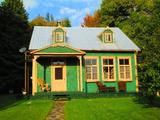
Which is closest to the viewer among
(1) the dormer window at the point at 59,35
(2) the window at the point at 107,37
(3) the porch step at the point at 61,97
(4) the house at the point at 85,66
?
(3) the porch step at the point at 61,97

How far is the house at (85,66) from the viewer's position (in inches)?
992

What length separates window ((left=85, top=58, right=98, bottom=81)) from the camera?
25.7 metres

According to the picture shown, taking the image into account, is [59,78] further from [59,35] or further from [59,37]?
[59,35]

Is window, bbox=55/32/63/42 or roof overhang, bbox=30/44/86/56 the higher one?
window, bbox=55/32/63/42

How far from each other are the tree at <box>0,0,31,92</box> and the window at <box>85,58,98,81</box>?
11.1 m

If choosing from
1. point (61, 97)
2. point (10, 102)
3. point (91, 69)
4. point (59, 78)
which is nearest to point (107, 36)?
point (91, 69)

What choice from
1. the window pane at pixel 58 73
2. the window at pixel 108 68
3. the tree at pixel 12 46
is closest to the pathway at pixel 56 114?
the window pane at pixel 58 73

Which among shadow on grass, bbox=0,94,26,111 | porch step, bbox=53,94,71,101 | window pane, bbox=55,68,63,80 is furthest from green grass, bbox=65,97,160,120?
window pane, bbox=55,68,63,80

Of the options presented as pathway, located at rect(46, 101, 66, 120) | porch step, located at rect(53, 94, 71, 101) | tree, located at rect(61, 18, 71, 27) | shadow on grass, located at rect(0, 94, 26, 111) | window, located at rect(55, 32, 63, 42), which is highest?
tree, located at rect(61, 18, 71, 27)

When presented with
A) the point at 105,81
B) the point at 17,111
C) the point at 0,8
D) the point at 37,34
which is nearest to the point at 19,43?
the point at 0,8

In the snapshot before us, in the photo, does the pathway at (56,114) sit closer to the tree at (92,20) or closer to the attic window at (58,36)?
the attic window at (58,36)

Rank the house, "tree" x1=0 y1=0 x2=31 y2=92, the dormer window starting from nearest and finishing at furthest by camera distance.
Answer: the house, the dormer window, "tree" x1=0 y1=0 x2=31 y2=92

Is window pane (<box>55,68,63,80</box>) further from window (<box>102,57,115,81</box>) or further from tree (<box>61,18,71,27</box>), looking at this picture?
tree (<box>61,18,71,27</box>)

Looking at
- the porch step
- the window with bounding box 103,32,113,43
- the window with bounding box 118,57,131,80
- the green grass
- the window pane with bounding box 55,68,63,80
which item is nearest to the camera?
the green grass
